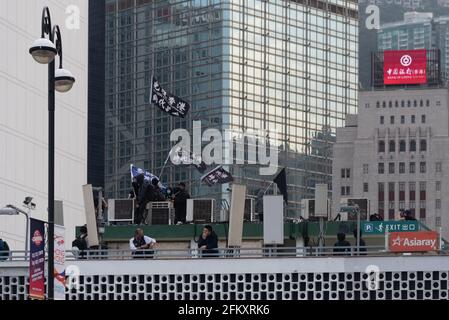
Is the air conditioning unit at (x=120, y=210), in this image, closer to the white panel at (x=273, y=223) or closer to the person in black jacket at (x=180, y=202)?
the person in black jacket at (x=180, y=202)

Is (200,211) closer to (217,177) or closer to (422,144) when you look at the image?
(217,177)

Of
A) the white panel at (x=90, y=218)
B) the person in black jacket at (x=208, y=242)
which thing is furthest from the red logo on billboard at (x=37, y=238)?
the white panel at (x=90, y=218)

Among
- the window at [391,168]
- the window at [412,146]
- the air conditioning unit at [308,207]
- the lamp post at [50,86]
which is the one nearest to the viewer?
the lamp post at [50,86]

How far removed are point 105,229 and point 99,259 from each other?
11.0ft

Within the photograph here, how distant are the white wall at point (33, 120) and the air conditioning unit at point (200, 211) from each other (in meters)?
30.4

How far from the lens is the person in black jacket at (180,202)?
4556cm

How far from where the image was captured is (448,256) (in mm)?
42094

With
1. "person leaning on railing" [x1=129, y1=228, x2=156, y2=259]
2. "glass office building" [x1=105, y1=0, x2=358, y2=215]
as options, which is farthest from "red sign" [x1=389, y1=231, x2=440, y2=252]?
"glass office building" [x1=105, y1=0, x2=358, y2=215]

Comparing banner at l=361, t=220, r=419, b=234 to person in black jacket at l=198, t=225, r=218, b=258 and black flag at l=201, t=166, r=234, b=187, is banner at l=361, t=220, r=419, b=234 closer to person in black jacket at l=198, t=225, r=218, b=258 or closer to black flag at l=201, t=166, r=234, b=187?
person in black jacket at l=198, t=225, r=218, b=258

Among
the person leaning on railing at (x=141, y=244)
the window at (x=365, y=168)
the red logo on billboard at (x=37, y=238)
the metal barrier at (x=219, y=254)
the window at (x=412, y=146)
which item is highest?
the window at (x=412, y=146)

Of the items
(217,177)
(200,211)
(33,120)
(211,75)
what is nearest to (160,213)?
(200,211)

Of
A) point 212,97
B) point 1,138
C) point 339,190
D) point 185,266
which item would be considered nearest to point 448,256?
point 185,266

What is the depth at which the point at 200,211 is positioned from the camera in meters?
47.2
